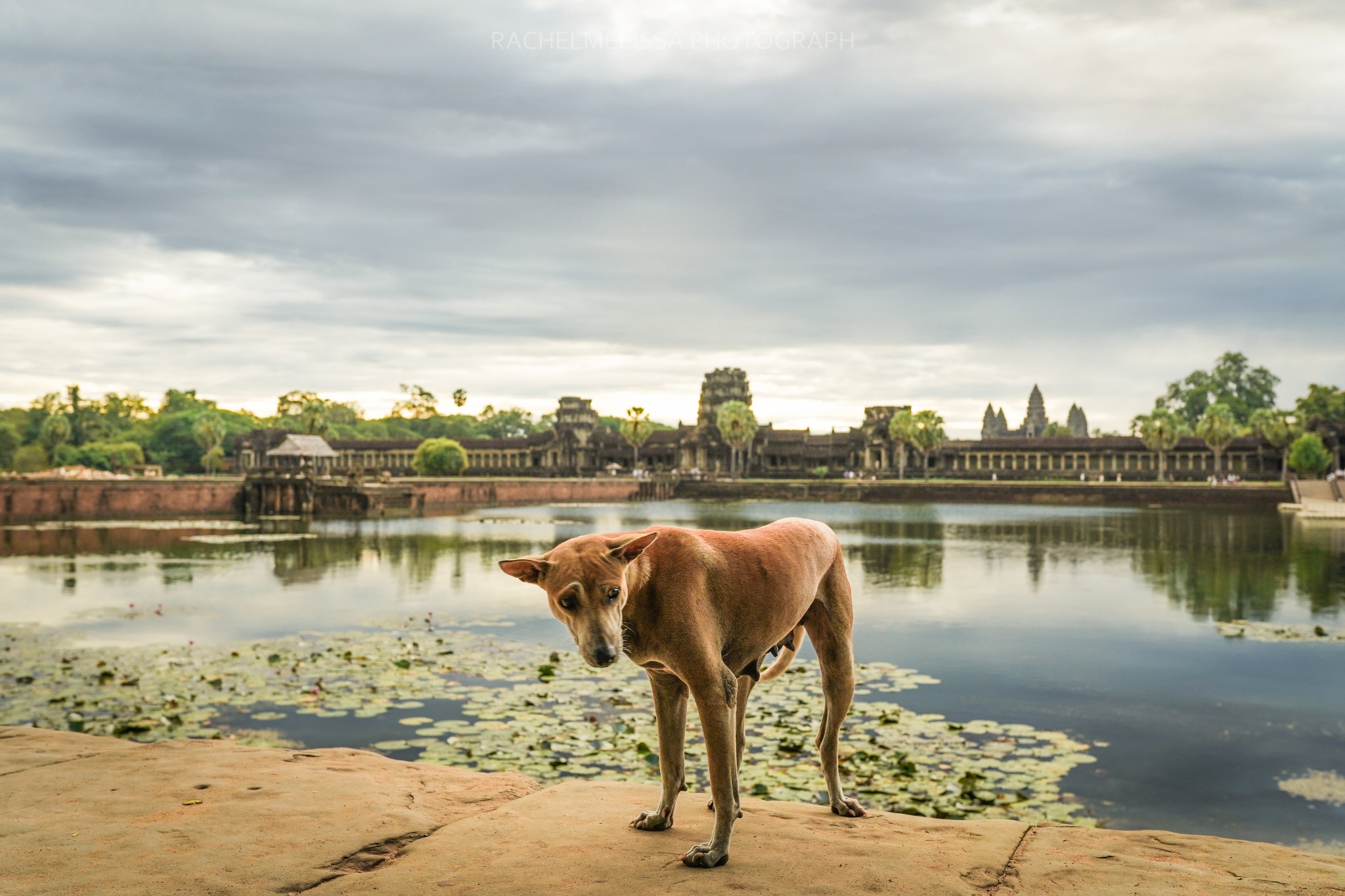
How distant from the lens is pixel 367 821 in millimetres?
4859

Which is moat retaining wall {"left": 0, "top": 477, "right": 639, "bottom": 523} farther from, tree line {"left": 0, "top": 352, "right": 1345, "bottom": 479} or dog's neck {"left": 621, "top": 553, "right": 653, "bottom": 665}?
dog's neck {"left": 621, "top": 553, "right": 653, "bottom": 665}

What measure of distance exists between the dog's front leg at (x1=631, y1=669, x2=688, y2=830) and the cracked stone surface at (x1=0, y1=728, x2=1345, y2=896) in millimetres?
84

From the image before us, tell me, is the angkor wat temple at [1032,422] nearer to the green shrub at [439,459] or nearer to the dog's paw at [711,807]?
the green shrub at [439,459]

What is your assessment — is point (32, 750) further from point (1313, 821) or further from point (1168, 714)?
point (1168, 714)

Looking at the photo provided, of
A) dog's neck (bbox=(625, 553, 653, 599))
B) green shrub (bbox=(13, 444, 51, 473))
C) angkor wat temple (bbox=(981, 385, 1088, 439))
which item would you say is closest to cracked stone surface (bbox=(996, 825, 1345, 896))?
dog's neck (bbox=(625, 553, 653, 599))

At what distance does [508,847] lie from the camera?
4.41m

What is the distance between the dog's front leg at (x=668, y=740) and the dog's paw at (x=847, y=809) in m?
1.04

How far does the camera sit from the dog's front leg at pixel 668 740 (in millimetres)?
4551

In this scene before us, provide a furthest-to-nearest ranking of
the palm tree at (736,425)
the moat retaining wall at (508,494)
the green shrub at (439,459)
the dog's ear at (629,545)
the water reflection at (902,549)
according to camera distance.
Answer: the palm tree at (736,425) → the green shrub at (439,459) → the moat retaining wall at (508,494) → the water reflection at (902,549) → the dog's ear at (629,545)

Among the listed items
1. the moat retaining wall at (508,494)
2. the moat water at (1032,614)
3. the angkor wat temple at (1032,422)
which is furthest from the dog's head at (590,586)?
the angkor wat temple at (1032,422)

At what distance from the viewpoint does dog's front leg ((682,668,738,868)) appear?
4.16 metres

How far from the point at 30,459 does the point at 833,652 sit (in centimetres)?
10118

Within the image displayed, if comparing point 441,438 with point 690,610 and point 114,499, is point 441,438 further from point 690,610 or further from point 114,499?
point 690,610

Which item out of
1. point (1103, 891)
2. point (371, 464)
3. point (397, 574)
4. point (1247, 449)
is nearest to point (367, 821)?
point (1103, 891)
